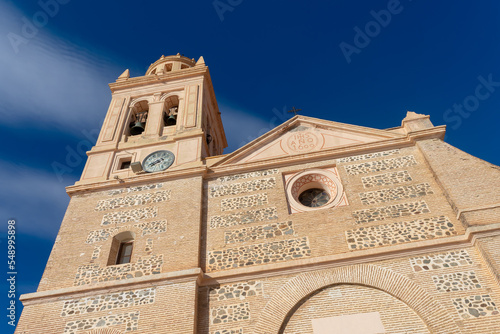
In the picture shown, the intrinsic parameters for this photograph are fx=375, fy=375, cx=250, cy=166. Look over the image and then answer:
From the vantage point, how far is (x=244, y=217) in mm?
7965

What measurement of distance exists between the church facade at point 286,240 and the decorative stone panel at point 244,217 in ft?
0.10

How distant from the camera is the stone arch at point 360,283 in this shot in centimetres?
582

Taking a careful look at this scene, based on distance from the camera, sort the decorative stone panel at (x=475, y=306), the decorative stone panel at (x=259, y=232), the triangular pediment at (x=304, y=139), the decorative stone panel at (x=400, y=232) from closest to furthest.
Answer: the decorative stone panel at (x=475, y=306) → the decorative stone panel at (x=400, y=232) → the decorative stone panel at (x=259, y=232) → the triangular pediment at (x=304, y=139)

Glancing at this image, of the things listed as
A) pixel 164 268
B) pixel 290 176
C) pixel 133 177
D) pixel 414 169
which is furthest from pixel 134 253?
pixel 414 169

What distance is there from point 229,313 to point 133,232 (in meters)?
2.93

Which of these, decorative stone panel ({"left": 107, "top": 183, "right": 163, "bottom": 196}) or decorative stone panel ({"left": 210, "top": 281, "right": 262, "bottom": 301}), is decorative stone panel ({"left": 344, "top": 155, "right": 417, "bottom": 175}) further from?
decorative stone panel ({"left": 107, "top": 183, "right": 163, "bottom": 196})

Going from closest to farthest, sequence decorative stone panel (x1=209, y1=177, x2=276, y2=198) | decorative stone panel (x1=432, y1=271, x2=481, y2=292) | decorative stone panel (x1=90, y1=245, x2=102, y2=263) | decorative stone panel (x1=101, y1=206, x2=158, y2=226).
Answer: decorative stone panel (x1=432, y1=271, x2=481, y2=292)
decorative stone panel (x1=90, y1=245, x2=102, y2=263)
decorative stone panel (x1=101, y1=206, x2=158, y2=226)
decorative stone panel (x1=209, y1=177, x2=276, y2=198)

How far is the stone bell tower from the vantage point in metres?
6.59

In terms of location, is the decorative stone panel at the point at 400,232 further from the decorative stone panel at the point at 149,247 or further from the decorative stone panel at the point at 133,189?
the decorative stone panel at the point at 133,189

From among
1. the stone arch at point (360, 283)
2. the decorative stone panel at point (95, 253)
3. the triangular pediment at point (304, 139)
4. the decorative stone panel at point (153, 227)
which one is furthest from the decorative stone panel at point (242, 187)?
the decorative stone panel at point (95, 253)

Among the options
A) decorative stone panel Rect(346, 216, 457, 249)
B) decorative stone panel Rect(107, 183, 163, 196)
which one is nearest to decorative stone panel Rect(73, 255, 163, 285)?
decorative stone panel Rect(107, 183, 163, 196)

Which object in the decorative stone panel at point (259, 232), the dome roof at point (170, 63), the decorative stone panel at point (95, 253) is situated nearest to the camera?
the decorative stone panel at point (259, 232)

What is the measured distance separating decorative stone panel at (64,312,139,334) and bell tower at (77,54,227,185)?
12.2 feet

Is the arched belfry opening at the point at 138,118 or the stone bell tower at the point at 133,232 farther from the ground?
the arched belfry opening at the point at 138,118
